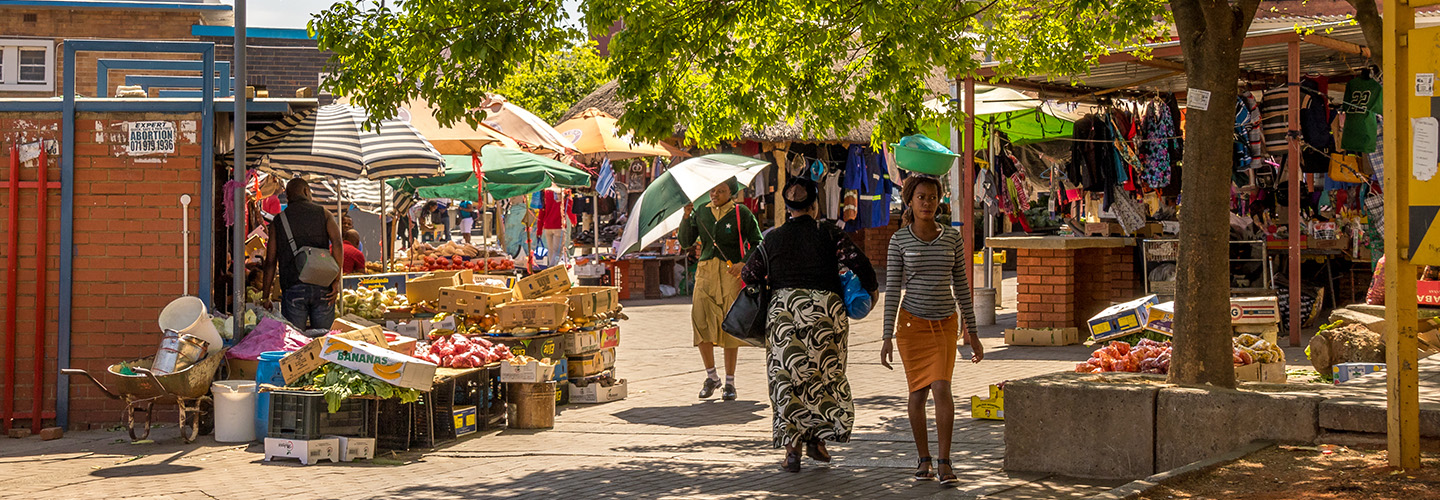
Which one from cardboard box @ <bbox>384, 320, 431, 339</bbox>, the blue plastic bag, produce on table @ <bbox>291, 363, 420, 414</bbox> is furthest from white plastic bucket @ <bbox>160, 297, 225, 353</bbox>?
the blue plastic bag

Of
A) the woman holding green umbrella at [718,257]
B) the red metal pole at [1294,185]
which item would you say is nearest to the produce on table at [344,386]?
the woman holding green umbrella at [718,257]

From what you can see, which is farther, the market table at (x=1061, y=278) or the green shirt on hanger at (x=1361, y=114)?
the market table at (x=1061, y=278)

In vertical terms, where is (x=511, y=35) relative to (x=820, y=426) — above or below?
above

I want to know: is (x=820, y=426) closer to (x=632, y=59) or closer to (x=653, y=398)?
(x=632, y=59)

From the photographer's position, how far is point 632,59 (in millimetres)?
8766

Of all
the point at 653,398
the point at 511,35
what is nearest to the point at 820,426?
the point at 511,35

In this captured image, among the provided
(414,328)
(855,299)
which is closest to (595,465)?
(855,299)

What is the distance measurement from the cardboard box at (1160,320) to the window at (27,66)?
2331 centimetres

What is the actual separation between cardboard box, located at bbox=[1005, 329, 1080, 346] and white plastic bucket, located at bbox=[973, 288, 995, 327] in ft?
4.49

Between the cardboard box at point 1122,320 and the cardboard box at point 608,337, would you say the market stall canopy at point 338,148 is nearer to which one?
the cardboard box at point 608,337

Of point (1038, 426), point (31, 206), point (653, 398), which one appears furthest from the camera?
point (653, 398)

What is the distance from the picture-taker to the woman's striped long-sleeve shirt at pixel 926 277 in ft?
23.4

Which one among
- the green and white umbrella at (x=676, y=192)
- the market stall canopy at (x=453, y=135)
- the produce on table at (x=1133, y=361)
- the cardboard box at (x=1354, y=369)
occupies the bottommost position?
the cardboard box at (x=1354, y=369)

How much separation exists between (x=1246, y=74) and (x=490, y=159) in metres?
8.60
